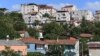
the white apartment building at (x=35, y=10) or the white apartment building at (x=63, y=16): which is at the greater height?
the white apartment building at (x=35, y=10)

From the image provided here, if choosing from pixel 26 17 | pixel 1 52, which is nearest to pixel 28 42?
pixel 1 52

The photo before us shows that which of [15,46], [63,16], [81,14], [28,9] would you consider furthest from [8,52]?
[81,14]

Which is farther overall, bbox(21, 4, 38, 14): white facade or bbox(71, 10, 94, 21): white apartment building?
bbox(71, 10, 94, 21): white apartment building

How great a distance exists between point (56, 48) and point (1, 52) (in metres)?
8.79

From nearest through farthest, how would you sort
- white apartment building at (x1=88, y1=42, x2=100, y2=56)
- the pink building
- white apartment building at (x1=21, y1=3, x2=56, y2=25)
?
white apartment building at (x1=88, y1=42, x2=100, y2=56) < the pink building < white apartment building at (x1=21, y1=3, x2=56, y2=25)

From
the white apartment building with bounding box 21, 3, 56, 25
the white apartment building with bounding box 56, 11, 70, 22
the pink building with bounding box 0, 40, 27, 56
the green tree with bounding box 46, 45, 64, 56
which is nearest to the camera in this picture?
the pink building with bounding box 0, 40, 27, 56

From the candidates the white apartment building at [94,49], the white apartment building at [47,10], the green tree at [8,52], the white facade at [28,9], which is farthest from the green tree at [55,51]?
the white facade at [28,9]

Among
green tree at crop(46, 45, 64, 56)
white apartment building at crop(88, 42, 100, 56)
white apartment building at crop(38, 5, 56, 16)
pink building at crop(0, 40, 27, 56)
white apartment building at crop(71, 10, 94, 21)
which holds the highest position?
white apartment building at crop(88, 42, 100, 56)

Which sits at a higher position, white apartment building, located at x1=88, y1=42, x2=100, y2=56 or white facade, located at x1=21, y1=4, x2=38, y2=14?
white apartment building, located at x1=88, y1=42, x2=100, y2=56

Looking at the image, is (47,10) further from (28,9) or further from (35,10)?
(28,9)

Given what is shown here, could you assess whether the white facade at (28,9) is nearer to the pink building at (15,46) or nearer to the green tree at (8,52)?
the pink building at (15,46)

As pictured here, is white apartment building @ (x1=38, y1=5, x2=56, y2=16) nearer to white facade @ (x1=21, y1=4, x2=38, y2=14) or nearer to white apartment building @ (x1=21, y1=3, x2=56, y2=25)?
white apartment building @ (x1=21, y1=3, x2=56, y2=25)

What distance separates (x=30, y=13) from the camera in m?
136

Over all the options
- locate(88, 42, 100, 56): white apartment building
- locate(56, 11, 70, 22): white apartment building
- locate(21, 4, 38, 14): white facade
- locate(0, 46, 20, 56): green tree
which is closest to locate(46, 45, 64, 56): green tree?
locate(0, 46, 20, 56): green tree
